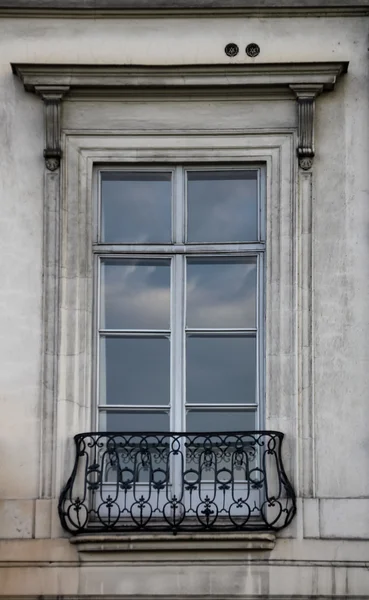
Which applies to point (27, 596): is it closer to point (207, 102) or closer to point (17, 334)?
point (17, 334)

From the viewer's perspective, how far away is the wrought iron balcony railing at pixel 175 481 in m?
8.99

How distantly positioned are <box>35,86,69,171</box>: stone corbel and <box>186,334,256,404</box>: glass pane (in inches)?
54.8

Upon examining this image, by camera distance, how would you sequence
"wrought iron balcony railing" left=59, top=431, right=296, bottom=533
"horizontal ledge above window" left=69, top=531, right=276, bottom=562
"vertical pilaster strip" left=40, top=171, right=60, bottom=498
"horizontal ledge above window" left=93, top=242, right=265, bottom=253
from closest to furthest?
"horizontal ledge above window" left=69, top=531, right=276, bottom=562
"wrought iron balcony railing" left=59, top=431, right=296, bottom=533
"vertical pilaster strip" left=40, top=171, right=60, bottom=498
"horizontal ledge above window" left=93, top=242, right=265, bottom=253

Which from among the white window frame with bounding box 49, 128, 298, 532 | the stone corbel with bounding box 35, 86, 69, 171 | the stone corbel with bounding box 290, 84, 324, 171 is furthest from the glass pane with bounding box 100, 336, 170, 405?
the stone corbel with bounding box 290, 84, 324, 171

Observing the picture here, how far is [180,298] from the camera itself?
9445 mm

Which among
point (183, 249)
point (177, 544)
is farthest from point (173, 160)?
point (177, 544)

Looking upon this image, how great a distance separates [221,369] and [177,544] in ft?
3.80

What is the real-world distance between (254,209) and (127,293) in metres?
0.96

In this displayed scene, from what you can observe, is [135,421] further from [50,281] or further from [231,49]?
[231,49]

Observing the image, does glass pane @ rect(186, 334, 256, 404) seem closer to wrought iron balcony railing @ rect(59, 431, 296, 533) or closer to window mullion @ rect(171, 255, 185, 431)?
window mullion @ rect(171, 255, 185, 431)

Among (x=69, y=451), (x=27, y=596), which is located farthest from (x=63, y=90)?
(x=27, y=596)

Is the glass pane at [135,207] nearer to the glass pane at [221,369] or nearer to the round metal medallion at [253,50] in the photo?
the glass pane at [221,369]

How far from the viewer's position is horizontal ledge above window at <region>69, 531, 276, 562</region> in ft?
29.1

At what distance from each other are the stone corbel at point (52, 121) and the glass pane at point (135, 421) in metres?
1.58
